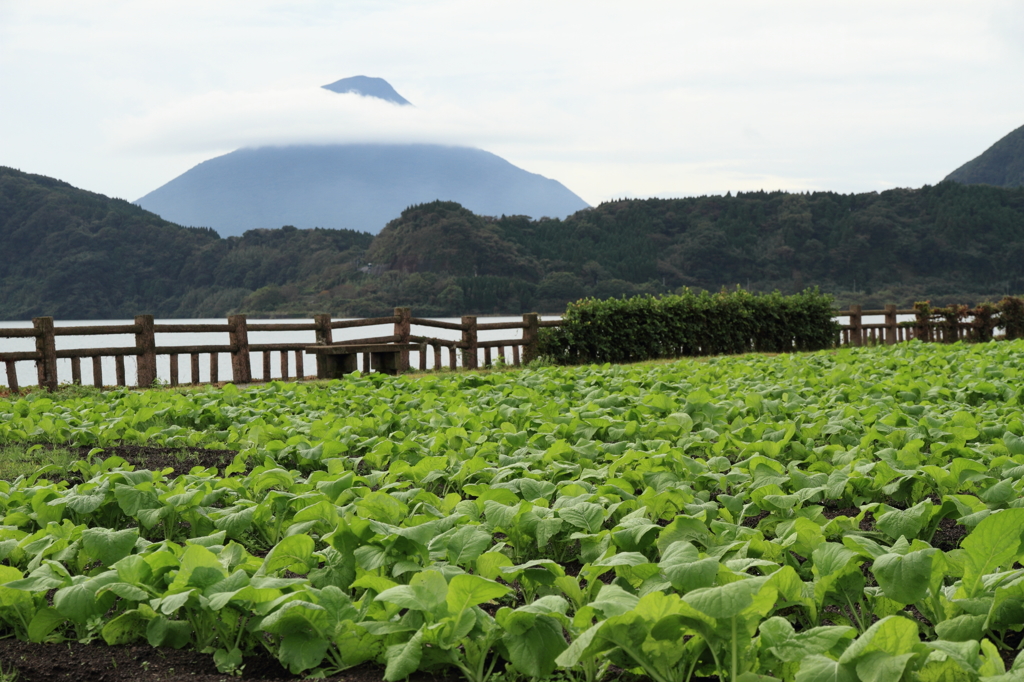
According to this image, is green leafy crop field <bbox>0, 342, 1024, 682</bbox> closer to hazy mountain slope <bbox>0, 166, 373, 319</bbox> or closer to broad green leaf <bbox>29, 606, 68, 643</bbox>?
broad green leaf <bbox>29, 606, 68, 643</bbox>

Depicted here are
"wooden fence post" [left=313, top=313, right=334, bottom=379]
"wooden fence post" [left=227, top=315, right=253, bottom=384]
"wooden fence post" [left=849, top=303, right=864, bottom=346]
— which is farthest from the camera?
"wooden fence post" [left=849, top=303, right=864, bottom=346]

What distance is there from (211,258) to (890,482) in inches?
2290

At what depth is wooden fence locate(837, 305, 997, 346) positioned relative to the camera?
70.8ft

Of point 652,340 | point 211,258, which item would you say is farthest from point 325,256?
point 652,340

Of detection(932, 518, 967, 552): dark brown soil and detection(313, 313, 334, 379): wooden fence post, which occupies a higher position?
detection(313, 313, 334, 379): wooden fence post

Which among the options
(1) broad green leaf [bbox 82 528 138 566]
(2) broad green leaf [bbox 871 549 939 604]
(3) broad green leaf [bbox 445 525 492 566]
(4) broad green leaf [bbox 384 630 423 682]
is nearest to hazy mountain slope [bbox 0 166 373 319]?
(1) broad green leaf [bbox 82 528 138 566]

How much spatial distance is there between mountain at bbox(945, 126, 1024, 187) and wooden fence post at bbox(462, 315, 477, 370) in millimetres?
113681

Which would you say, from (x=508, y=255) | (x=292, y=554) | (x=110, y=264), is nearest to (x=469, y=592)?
(x=292, y=554)

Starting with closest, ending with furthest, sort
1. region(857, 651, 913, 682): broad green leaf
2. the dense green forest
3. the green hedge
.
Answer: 1. region(857, 651, 913, 682): broad green leaf
2. the green hedge
3. the dense green forest

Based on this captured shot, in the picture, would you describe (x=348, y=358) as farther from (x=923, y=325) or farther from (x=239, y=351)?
(x=923, y=325)

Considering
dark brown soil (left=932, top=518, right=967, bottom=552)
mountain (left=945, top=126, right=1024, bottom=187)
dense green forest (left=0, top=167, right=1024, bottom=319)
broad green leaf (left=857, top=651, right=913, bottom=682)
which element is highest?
mountain (left=945, top=126, right=1024, bottom=187)

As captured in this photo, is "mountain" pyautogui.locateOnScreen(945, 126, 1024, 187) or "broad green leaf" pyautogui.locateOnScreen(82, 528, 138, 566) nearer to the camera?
"broad green leaf" pyautogui.locateOnScreen(82, 528, 138, 566)

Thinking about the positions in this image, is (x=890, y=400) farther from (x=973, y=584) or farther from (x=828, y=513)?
(x=973, y=584)

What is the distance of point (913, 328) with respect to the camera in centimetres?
2306
